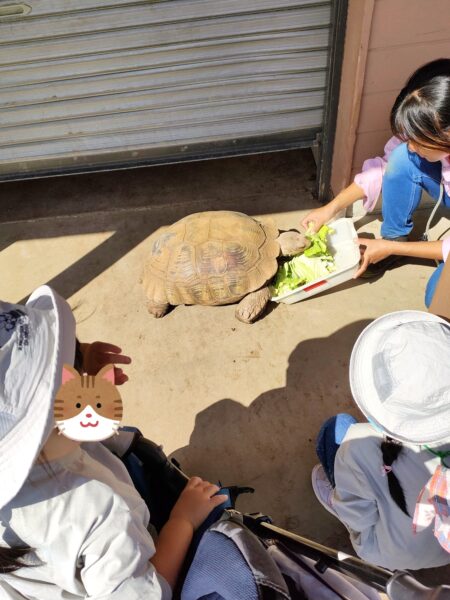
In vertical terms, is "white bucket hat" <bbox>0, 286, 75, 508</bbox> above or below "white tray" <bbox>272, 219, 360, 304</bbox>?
above

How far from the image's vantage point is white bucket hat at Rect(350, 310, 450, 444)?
4.18ft

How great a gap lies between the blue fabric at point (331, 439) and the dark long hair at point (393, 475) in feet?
1.63

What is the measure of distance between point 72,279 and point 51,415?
2465 mm

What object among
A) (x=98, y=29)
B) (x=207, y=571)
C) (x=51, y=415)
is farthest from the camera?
(x=98, y=29)

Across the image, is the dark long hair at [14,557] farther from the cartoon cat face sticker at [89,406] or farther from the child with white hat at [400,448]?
the child with white hat at [400,448]

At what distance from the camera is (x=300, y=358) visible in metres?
2.63

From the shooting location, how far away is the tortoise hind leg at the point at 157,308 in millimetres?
2805

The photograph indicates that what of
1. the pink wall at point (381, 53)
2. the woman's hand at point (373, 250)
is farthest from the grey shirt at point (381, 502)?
the pink wall at point (381, 53)

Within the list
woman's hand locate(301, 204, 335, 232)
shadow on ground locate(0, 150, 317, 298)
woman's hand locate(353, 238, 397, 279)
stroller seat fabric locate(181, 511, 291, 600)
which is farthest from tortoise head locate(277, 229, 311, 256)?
stroller seat fabric locate(181, 511, 291, 600)

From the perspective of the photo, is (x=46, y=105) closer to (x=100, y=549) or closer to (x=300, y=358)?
(x=300, y=358)

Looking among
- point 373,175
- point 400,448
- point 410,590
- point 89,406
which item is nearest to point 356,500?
point 400,448

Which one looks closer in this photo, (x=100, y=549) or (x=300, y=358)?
(x=100, y=549)

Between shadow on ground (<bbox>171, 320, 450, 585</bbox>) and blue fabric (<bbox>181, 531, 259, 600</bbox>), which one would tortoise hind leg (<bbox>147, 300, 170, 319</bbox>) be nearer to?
shadow on ground (<bbox>171, 320, 450, 585</bbox>)

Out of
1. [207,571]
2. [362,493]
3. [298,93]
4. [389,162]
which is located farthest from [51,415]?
[298,93]
